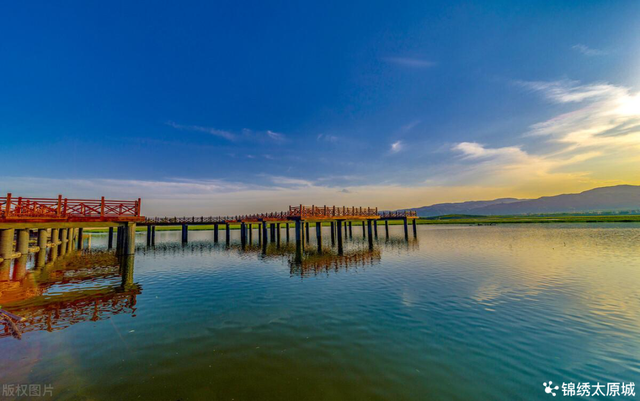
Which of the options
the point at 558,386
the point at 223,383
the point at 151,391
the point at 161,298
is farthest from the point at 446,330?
the point at 161,298

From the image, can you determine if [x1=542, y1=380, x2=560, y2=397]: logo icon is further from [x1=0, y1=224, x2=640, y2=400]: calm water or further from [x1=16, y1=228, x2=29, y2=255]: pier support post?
[x1=16, y1=228, x2=29, y2=255]: pier support post

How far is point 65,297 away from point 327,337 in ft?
50.5

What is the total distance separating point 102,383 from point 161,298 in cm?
854

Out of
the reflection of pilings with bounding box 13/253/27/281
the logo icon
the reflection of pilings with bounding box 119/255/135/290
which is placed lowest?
the logo icon

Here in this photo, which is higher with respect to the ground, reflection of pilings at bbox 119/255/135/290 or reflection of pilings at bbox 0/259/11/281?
reflection of pilings at bbox 0/259/11/281

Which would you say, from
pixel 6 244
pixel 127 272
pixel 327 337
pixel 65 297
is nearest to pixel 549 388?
pixel 327 337

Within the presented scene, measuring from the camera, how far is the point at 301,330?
9.55 m

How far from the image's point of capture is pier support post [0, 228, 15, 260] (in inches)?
789

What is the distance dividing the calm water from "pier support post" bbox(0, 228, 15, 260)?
18.6ft

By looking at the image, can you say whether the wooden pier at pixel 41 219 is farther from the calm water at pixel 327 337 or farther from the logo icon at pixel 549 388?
the logo icon at pixel 549 388

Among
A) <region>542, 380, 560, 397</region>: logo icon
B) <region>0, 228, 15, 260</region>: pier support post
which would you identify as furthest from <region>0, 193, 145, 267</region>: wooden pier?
<region>542, 380, 560, 397</region>: logo icon

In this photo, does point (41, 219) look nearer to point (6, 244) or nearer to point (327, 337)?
point (6, 244)

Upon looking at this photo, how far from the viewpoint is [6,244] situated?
20203mm

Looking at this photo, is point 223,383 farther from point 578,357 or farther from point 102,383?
point 578,357
